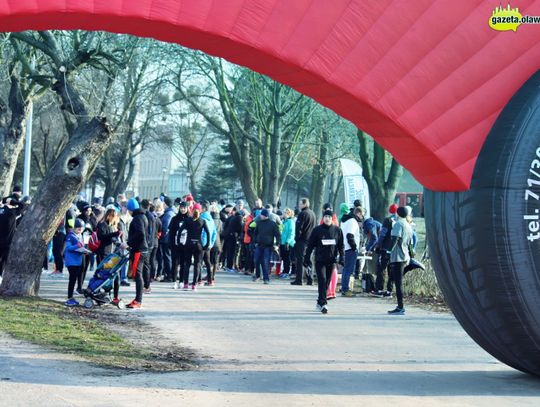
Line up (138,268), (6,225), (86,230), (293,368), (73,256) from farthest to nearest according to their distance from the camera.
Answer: (86,230) → (6,225) → (73,256) → (138,268) → (293,368)

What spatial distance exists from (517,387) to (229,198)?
6727 cm

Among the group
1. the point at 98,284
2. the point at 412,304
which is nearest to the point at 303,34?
the point at 98,284

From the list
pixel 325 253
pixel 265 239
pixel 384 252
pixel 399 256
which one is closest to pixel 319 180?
pixel 265 239

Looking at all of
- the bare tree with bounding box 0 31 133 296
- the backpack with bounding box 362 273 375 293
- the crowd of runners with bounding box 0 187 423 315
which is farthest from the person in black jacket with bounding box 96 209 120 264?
the backpack with bounding box 362 273 375 293

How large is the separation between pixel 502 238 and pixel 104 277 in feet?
29.1

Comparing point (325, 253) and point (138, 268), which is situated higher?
point (325, 253)

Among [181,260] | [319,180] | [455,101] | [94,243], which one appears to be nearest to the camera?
[455,101]

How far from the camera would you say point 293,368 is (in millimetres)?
11359

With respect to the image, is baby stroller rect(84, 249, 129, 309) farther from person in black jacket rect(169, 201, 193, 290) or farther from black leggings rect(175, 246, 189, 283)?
black leggings rect(175, 246, 189, 283)

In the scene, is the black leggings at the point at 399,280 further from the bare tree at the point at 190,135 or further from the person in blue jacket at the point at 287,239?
the bare tree at the point at 190,135

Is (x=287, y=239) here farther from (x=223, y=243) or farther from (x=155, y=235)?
(x=155, y=235)

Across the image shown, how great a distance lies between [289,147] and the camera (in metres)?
42.4

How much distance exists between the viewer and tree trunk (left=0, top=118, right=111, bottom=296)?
1714 centimetres

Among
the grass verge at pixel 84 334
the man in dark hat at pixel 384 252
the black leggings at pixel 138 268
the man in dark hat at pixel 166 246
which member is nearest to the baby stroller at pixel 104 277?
the black leggings at pixel 138 268
